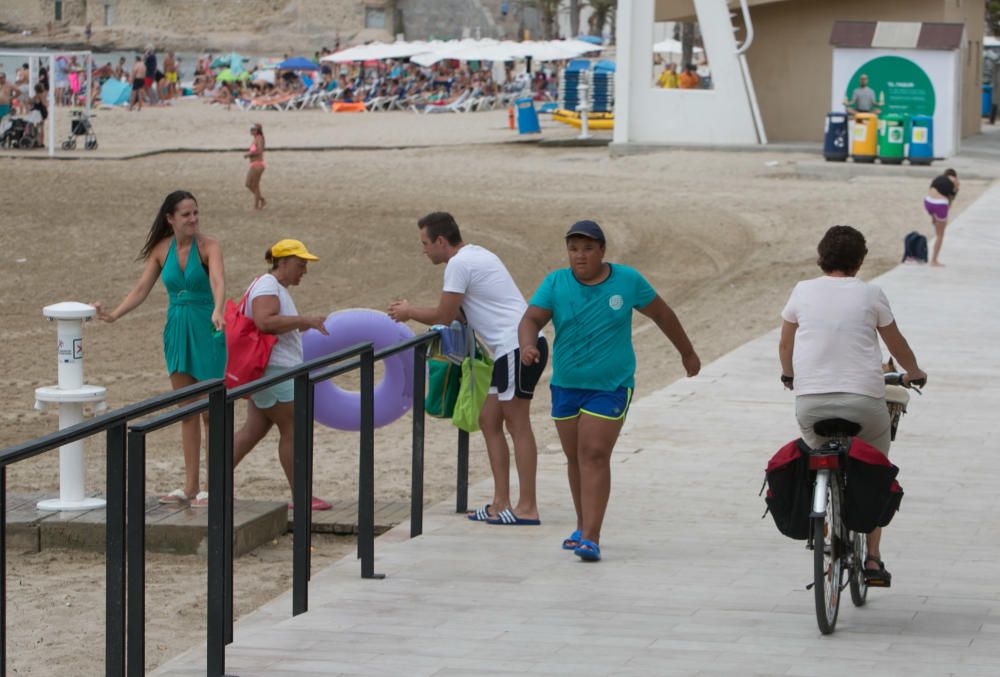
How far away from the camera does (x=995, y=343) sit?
1405 centimetres

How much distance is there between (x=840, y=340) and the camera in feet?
19.4

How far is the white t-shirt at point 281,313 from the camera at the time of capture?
7.91 m

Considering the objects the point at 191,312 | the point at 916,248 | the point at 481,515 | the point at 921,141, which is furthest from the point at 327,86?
the point at 481,515

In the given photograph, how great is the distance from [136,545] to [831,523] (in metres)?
2.46

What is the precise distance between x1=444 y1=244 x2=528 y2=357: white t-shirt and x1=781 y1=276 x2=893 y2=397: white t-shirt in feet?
6.30

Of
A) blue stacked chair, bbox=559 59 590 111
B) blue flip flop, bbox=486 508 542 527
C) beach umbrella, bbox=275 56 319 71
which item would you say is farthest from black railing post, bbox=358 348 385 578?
beach umbrella, bbox=275 56 319 71

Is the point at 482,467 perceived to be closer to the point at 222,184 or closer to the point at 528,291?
the point at 528,291

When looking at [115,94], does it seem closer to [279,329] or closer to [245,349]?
[245,349]

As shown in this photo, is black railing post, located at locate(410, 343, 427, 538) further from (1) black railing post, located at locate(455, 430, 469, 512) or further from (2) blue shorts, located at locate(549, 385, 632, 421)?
(2) blue shorts, located at locate(549, 385, 632, 421)

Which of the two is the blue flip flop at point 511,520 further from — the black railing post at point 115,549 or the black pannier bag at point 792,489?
the black railing post at point 115,549

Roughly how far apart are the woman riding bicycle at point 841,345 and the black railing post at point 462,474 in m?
2.45

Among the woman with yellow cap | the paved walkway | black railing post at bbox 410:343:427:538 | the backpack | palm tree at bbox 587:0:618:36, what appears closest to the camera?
the paved walkway

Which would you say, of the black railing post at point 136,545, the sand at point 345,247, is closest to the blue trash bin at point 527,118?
the sand at point 345,247

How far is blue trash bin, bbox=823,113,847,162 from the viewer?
30562mm
